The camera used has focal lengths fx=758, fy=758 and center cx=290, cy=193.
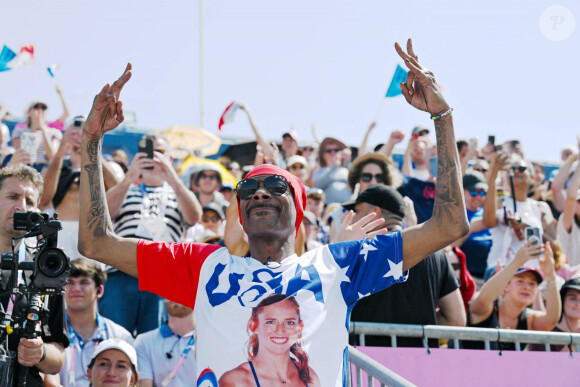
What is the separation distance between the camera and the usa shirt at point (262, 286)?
3.14 metres

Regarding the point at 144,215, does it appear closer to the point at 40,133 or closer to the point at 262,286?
the point at 40,133

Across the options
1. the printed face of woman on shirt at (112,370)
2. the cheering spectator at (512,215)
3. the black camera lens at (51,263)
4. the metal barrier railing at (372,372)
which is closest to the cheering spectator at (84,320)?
the printed face of woman on shirt at (112,370)

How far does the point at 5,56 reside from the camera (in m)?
7.76

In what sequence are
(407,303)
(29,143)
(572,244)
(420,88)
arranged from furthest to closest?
(572,244) → (29,143) → (407,303) → (420,88)

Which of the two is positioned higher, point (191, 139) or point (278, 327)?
point (191, 139)

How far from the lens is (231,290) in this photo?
322 cm

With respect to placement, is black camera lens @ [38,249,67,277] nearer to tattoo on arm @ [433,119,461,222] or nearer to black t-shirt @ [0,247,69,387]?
black t-shirt @ [0,247,69,387]

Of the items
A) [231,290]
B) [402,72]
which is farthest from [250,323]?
[402,72]

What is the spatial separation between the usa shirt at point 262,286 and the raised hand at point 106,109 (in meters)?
0.58

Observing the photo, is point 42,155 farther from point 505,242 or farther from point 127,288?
point 505,242

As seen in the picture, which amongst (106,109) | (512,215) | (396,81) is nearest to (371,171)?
(512,215)

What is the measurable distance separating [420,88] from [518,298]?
305cm

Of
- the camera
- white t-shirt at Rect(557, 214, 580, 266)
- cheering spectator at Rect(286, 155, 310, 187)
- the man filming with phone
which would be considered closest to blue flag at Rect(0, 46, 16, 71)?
the man filming with phone

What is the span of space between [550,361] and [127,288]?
316cm
